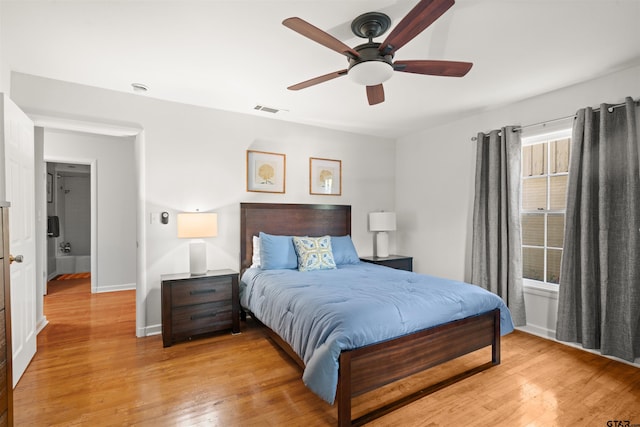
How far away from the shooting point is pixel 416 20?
1.61 m

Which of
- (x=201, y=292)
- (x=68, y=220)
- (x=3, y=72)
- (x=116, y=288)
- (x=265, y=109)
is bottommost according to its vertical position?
(x=116, y=288)

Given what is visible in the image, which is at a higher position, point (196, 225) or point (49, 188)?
point (49, 188)

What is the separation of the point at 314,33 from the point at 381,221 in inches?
127

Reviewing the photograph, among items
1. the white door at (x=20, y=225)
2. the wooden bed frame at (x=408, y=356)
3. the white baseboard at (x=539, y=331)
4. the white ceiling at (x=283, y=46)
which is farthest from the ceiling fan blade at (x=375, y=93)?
the white baseboard at (x=539, y=331)

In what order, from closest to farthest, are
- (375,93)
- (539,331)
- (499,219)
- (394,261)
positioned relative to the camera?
1. (375,93)
2. (539,331)
3. (499,219)
4. (394,261)

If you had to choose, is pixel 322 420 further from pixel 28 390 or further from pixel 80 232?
pixel 80 232

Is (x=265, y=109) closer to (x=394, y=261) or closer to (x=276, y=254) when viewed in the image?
(x=276, y=254)

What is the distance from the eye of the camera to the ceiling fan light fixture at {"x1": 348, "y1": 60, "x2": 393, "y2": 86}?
1.93 metres

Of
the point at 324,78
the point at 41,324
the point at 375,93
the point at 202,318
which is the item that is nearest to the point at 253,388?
the point at 202,318

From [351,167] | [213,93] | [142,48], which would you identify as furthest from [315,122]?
[142,48]

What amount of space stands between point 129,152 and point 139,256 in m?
2.96

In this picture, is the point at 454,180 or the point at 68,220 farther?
the point at 68,220

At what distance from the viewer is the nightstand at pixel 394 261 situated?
4336 millimetres

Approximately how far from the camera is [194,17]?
1.99 metres
